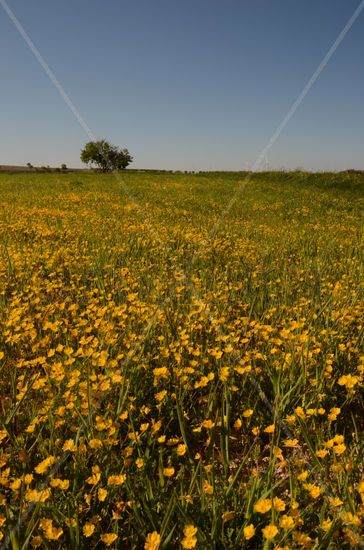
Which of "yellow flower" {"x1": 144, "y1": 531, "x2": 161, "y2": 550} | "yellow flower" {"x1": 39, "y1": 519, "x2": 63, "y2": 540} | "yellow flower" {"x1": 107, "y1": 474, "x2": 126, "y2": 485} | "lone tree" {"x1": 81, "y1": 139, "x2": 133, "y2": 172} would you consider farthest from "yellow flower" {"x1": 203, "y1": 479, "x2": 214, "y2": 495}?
"lone tree" {"x1": 81, "y1": 139, "x2": 133, "y2": 172}

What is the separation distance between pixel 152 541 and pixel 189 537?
7.3 inches

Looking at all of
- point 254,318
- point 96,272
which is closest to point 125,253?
point 96,272

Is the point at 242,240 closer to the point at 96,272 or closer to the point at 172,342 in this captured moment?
the point at 96,272

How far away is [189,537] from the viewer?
1814 mm

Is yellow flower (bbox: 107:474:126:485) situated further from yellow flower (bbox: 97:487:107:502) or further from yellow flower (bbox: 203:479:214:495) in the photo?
yellow flower (bbox: 203:479:214:495)

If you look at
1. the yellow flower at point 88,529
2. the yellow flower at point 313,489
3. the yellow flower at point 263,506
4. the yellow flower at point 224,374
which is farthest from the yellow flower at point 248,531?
the yellow flower at point 224,374

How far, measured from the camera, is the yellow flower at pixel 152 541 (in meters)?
1.81

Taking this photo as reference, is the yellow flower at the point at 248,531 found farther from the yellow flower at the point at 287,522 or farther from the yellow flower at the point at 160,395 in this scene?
the yellow flower at the point at 160,395

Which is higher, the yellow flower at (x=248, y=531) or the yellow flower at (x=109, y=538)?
the yellow flower at (x=248, y=531)

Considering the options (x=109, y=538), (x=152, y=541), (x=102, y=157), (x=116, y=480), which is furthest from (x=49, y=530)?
(x=102, y=157)

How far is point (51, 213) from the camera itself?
12.6 meters

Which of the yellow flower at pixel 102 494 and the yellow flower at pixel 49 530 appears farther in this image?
the yellow flower at pixel 102 494

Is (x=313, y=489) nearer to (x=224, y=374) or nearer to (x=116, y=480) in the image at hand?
(x=116, y=480)

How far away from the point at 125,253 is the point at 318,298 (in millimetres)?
3912
